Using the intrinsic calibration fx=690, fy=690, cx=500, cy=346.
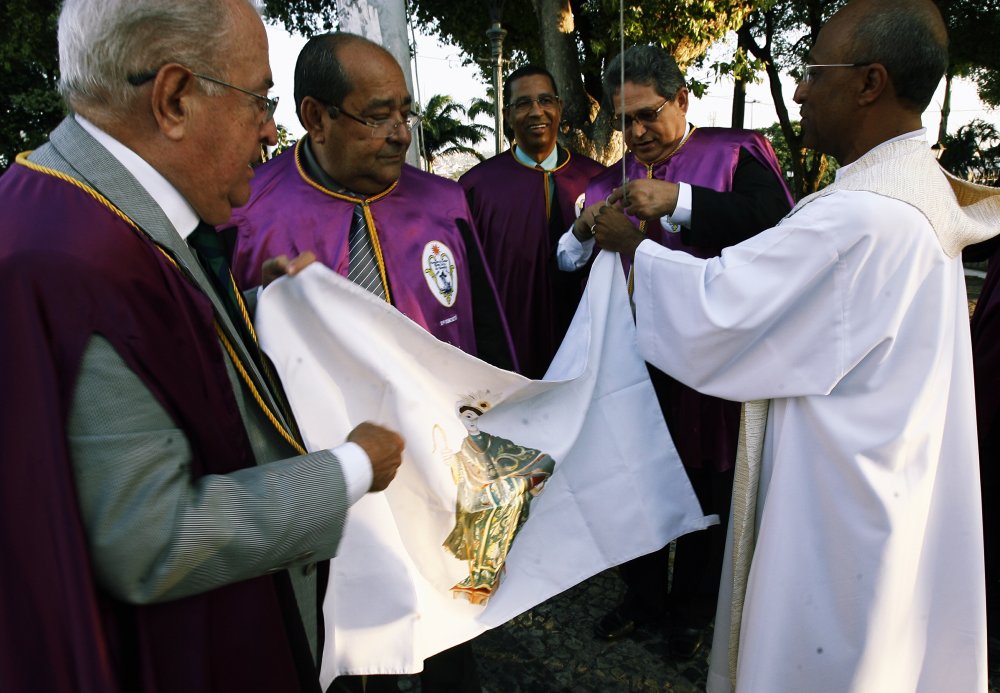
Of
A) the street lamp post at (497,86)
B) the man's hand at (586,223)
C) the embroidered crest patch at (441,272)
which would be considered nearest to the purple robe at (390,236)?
the embroidered crest patch at (441,272)

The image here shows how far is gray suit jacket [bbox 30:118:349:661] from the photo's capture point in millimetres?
1020

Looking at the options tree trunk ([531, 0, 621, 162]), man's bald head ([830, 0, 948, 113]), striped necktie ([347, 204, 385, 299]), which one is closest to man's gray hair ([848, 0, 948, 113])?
man's bald head ([830, 0, 948, 113])

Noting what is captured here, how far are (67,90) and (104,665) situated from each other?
3.20 feet

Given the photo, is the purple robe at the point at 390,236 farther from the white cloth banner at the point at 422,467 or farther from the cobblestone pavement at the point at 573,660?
the cobblestone pavement at the point at 573,660

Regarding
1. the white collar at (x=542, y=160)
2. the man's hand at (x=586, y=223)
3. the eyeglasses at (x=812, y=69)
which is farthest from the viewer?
the white collar at (x=542, y=160)

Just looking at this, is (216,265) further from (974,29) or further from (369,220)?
(974,29)

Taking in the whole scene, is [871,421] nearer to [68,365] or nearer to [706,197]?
[706,197]

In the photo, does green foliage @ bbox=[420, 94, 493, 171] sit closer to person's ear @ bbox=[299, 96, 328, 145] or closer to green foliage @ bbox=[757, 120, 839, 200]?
green foliage @ bbox=[757, 120, 839, 200]

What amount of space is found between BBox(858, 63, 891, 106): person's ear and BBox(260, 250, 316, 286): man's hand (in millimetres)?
1552

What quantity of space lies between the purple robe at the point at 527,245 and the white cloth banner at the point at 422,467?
1544mm

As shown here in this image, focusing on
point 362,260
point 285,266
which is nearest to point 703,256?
point 362,260

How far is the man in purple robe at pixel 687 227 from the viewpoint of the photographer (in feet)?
8.61

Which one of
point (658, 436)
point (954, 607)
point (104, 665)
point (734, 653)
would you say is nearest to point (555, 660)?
point (734, 653)

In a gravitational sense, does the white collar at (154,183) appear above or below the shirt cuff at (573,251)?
above
